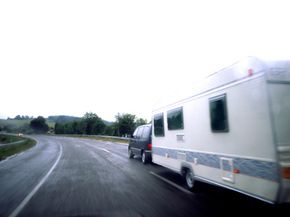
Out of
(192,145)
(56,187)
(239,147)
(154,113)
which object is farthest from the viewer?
(154,113)

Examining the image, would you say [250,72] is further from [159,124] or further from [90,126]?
[90,126]

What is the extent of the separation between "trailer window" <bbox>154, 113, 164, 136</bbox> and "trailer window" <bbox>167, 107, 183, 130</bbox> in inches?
29.3

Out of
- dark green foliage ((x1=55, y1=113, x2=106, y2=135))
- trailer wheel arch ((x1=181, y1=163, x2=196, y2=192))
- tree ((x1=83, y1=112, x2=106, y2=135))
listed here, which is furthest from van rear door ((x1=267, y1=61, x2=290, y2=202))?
tree ((x1=83, y1=112, x2=106, y2=135))

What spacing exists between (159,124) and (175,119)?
1740mm

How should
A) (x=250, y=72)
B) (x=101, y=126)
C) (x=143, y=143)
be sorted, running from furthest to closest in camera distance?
(x=101, y=126) < (x=143, y=143) < (x=250, y=72)

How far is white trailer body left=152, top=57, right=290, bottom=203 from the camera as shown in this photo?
14.4 feet

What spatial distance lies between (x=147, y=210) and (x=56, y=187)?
3644mm

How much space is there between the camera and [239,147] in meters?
5.21

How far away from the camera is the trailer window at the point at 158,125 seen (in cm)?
982

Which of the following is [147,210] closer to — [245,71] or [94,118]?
[245,71]

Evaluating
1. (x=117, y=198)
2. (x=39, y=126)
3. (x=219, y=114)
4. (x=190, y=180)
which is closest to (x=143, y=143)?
(x=190, y=180)

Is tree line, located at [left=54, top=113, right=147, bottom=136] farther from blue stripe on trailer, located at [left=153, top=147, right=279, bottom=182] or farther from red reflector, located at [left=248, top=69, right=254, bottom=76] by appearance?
red reflector, located at [left=248, top=69, right=254, bottom=76]

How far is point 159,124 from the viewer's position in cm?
1013

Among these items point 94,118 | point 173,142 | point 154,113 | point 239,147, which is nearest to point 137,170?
point 154,113
